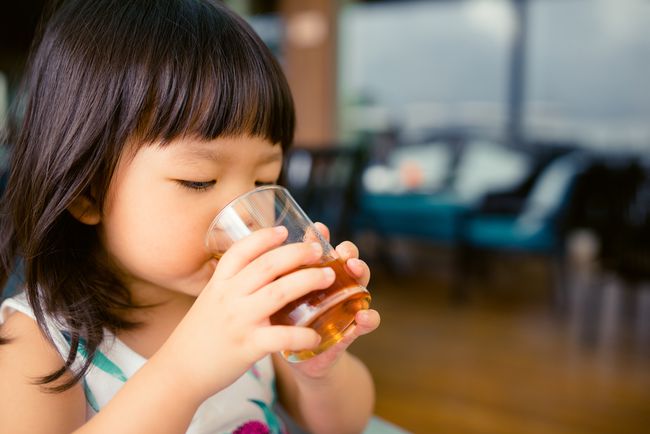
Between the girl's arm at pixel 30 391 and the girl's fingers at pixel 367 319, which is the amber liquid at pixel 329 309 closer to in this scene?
the girl's fingers at pixel 367 319

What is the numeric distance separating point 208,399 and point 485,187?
17.1ft

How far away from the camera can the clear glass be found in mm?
528

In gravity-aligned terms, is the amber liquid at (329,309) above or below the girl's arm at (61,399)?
above

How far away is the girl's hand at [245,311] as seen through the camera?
51 cm

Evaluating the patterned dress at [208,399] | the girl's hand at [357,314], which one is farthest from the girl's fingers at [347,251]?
the patterned dress at [208,399]

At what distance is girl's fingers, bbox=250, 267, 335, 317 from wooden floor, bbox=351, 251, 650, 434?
181 cm

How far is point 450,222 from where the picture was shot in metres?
4.44

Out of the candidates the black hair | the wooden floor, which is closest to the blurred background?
the wooden floor

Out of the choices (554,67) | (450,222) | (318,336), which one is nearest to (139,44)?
(318,336)

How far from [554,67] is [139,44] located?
6.96 m

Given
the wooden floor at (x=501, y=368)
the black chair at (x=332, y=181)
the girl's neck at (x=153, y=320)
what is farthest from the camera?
the black chair at (x=332, y=181)

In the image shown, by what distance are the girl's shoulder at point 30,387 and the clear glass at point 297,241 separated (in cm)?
21

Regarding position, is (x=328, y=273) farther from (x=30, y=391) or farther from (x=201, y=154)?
(x=30, y=391)

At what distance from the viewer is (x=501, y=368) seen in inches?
110
